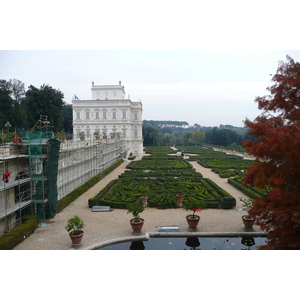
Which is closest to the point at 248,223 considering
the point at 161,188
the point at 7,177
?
the point at 161,188

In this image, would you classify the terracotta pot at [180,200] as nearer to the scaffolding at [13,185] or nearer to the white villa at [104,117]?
the scaffolding at [13,185]

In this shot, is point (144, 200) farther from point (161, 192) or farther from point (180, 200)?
point (161, 192)

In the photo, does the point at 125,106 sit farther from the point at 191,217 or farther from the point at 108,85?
the point at 191,217

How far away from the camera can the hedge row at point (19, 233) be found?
8.85 m

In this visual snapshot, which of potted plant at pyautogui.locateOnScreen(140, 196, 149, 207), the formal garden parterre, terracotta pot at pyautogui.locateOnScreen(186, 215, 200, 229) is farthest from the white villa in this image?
terracotta pot at pyautogui.locateOnScreen(186, 215, 200, 229)

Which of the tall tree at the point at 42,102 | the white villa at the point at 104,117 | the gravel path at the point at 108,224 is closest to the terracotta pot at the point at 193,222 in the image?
the gravel path at the point at 108,224

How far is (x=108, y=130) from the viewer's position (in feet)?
146

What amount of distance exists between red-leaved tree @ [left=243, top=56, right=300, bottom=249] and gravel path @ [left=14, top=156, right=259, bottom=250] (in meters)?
4.69

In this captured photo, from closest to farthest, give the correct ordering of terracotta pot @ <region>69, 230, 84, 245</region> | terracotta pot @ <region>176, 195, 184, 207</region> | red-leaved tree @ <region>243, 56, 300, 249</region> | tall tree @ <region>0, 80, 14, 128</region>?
red-leaved tree @ <region>243, 56, 300, 249</region>, terracotta pot @ <region>69, 230, 84, 245</region>, terracotta pot @ <region>176, 195, 184, 207</region>, tall tree @ <region>0, 80, 14, 128</region>

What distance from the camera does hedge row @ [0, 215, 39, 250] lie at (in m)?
8.85

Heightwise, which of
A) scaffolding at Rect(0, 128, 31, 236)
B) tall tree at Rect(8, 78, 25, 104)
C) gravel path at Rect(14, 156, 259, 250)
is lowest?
gravel path at Rect(14, 156, 259, 250)

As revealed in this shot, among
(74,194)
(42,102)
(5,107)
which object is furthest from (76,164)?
(5,107)

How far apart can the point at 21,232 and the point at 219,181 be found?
15993 mm

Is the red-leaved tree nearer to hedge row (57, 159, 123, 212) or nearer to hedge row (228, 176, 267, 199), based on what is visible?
hedge row (228, 176, 267, 199)
